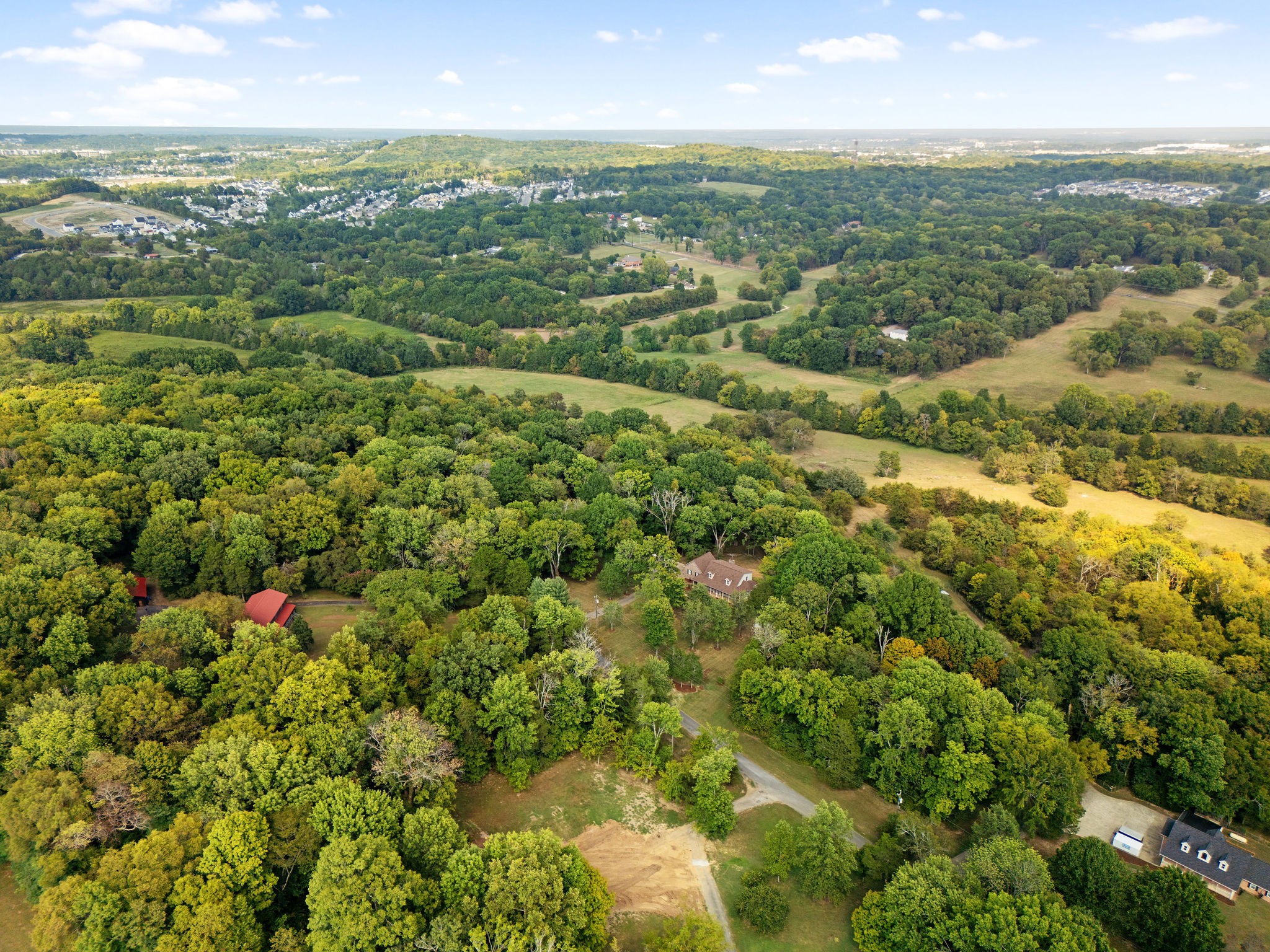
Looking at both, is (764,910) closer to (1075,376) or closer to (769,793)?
(769,793)

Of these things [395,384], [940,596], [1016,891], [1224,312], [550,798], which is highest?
[1224,312]

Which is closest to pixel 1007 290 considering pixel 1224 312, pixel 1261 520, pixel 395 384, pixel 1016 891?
pixel 1224 312

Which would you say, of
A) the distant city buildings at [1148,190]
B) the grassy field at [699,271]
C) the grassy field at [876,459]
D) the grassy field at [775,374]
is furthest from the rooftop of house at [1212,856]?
the distant city buildings at [1148,190]

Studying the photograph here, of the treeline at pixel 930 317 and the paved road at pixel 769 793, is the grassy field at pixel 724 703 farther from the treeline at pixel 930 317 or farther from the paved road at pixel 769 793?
the treeline at pixel 930 317

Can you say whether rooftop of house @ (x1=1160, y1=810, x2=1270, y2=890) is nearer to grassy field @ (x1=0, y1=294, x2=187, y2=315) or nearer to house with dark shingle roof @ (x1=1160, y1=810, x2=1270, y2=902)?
house with dark shingle roof @ (x1=1160, y1=810, x2=1270, y2=902)

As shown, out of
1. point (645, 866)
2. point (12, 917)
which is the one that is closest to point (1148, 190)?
point (645, 866)

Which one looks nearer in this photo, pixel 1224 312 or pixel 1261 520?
pixel 1261 520

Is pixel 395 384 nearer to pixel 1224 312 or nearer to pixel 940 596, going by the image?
pixel 940 596
